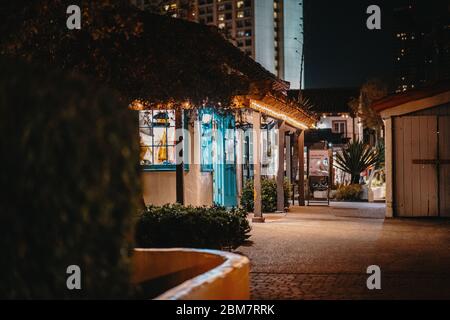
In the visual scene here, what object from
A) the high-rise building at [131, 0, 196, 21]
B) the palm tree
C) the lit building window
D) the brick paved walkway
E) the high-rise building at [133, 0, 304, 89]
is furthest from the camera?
the high-rise building at [133, 0, 304, 89]

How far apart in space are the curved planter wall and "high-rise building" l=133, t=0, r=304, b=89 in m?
117

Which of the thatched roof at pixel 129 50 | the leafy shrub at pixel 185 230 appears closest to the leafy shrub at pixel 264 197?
the thatched roof at pixel 129 50

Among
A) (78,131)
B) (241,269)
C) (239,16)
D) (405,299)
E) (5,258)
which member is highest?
(239,16)

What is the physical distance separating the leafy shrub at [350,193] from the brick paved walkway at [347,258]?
10.9 metres

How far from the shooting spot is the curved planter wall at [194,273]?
4.78 meters

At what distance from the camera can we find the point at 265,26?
417 ft

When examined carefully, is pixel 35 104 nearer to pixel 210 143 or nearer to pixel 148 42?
pixel 148 42

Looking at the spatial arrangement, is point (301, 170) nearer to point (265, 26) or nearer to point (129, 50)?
point (129, 50)

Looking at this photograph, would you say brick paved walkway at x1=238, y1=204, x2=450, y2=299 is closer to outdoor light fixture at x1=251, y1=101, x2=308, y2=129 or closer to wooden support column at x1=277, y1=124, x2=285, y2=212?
wooden support column at x1=277, y1=124, x2=285, y2=212

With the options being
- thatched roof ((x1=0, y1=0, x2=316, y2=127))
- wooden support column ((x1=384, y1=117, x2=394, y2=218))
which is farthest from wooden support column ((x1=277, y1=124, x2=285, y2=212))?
thatched roof ((x1=0, y1=0, x2=316, y2=127))

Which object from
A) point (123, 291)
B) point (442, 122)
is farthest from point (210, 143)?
point (123, 291)

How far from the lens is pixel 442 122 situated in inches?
638

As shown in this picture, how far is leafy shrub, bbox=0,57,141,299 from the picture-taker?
9.86 feet

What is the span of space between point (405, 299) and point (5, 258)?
513 cm
